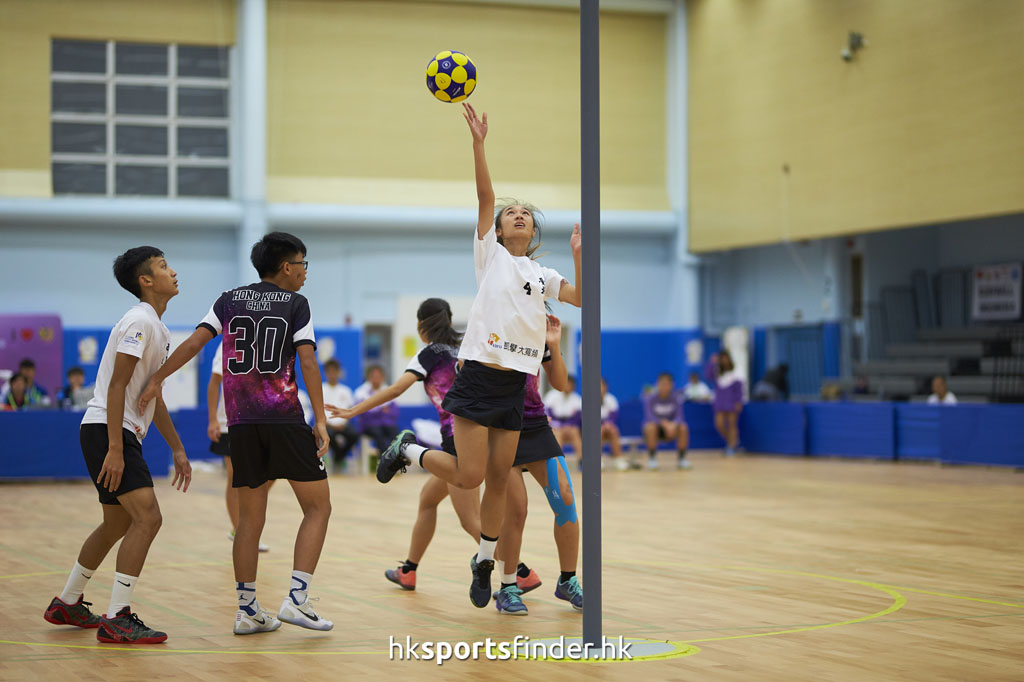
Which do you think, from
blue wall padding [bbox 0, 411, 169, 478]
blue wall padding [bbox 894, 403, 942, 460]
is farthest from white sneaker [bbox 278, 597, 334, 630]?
blue wall padding [bbox 894, 403, 942, 460]

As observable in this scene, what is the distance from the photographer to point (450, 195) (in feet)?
87.9

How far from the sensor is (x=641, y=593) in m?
7.62

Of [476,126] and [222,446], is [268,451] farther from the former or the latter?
[222,446]

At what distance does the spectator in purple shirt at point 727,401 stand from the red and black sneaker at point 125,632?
1890 cm

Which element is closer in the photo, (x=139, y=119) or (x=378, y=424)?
(x=378, y=424)

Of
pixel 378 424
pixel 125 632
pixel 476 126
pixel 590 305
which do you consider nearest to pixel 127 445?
pixel 125 632

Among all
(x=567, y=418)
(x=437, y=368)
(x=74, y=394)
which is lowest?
(x=567, y=418)

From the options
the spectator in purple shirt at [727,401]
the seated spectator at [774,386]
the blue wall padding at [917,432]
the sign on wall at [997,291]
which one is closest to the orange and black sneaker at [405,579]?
the blue wall padding at [917,432]

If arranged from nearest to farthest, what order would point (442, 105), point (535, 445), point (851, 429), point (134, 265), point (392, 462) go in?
1. point (134, 265)
2. point (392, 462)
3. point (535, 445)
4. point (851, 429)
5. point (442, 105)

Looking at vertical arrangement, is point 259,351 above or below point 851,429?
above

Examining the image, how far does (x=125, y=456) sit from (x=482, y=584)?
2024 mm

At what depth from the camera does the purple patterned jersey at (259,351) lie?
6109mm

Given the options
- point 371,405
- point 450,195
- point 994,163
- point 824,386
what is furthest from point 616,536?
point 450,195

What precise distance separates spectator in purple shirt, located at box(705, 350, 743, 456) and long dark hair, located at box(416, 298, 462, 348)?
16983 millimetres
